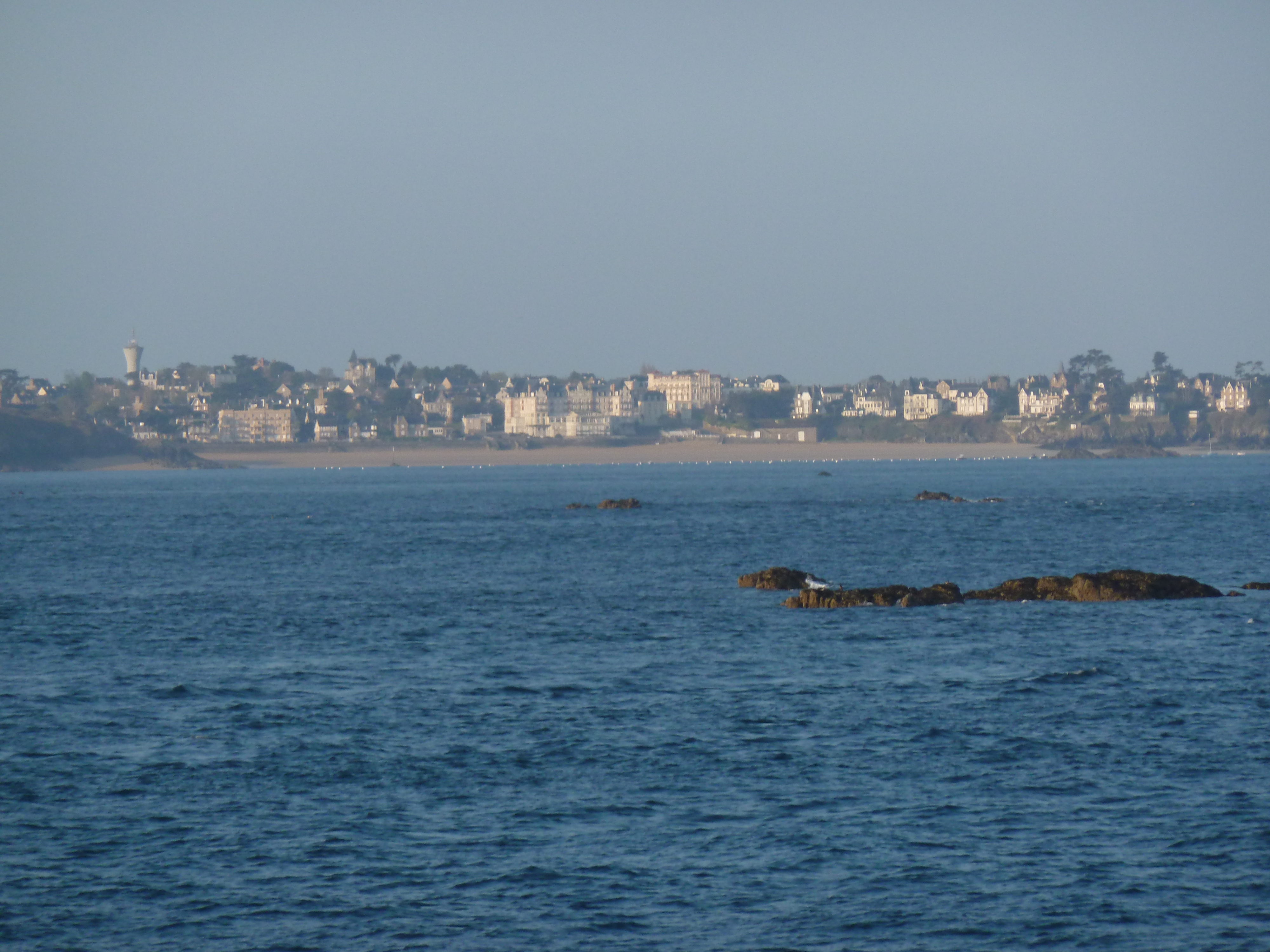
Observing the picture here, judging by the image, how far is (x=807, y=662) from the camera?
30.8 m

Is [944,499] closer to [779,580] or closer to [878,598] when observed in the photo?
[779,580]

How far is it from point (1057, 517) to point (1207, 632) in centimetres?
5247

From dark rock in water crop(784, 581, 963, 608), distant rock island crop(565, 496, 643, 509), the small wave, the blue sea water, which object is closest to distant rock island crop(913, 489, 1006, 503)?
distant rock island crop(565, 496, 643, 509)

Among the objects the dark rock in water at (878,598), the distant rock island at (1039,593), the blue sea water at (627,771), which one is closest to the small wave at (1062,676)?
the blue sea water at (627,771)

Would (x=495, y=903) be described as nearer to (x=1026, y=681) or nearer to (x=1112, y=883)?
(x=1112, y=883)

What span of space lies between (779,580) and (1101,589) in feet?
34.4

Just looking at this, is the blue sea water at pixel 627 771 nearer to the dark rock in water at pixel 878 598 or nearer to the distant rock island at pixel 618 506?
the dark rock in water at pixel 878 598

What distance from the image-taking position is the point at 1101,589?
41.0 m

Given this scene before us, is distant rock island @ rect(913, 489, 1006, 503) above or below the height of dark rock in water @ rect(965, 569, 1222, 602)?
below

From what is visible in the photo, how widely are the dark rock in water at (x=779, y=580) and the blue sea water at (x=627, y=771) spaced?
141 cm

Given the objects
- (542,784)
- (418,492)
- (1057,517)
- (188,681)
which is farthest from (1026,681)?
(418,492)

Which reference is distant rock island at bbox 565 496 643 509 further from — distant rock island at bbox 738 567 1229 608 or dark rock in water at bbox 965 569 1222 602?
dark rock in water at bbox 965 569 1222 602

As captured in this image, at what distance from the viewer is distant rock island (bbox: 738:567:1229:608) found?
40.8 metres

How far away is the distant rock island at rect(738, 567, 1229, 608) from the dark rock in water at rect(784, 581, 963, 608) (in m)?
0.02
